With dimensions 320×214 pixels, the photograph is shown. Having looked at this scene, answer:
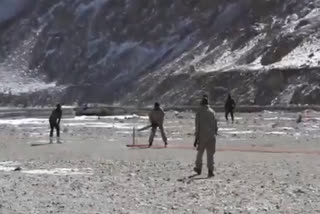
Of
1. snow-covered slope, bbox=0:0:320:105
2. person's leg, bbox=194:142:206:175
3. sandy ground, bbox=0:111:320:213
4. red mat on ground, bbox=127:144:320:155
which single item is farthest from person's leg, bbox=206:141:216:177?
snow-covered slope, bbox=0:0:320:105

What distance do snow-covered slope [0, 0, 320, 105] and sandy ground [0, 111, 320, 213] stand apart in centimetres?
4359

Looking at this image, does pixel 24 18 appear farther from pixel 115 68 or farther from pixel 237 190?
pixel 237 190

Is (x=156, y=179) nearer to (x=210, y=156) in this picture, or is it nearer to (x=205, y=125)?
(x=210, y=156)

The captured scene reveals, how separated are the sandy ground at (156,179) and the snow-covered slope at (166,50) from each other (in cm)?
4359

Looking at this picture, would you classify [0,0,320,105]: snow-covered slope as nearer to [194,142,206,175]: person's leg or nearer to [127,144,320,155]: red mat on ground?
[127,144,320,155]: red mat on ground

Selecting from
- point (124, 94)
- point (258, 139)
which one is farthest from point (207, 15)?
point (258, 139)

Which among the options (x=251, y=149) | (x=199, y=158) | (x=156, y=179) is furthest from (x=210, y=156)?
(x=251, y=149)

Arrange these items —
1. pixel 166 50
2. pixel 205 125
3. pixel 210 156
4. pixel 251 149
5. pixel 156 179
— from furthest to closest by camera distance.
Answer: pixel 166 50
pixel 251 149
pixel 210 156
pixel 205 125
pixel 156 179

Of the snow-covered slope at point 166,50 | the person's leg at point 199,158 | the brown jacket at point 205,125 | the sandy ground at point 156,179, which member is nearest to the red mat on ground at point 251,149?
the sandy ground at point 156,179

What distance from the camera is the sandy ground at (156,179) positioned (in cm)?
1080

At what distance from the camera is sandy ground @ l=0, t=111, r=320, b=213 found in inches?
425

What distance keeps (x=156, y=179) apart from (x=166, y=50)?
2988 inches

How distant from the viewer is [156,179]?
46.4ft

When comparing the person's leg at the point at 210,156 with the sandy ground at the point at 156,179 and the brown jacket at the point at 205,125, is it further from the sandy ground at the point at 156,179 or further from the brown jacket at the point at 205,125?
the sandy ground at the point at 156,179
